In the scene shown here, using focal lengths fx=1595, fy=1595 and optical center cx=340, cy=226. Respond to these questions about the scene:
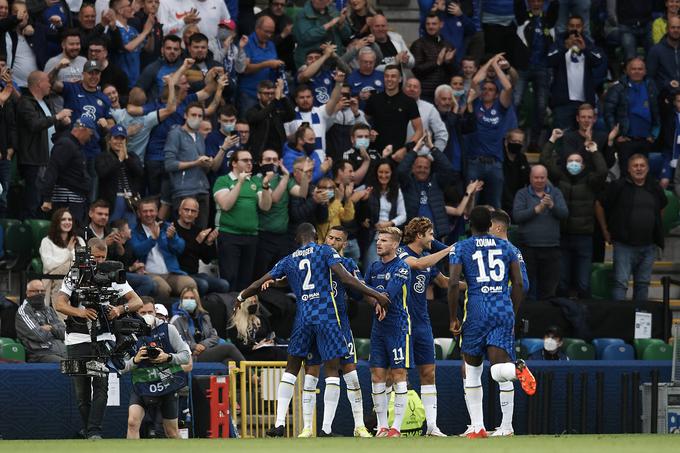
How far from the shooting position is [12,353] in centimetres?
1750

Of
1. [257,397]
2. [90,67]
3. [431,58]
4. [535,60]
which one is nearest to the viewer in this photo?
[257,397]

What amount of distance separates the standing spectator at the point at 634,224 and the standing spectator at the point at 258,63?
16.1ft

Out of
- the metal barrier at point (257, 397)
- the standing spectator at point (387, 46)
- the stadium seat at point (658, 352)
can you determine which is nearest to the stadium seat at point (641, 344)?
the stadium seat at point (658, 352)

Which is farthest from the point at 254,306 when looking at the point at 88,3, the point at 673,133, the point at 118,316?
the point at 673,133

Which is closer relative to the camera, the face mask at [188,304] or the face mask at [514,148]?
the face mask at [188,304]

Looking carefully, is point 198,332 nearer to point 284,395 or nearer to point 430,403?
point 284,395

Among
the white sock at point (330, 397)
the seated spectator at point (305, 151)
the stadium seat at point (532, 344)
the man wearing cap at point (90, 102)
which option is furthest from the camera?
the seated spectator at point (305, 151)

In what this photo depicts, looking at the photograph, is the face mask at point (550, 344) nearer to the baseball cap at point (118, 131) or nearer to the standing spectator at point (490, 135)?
the standing spectator at point (490, 135)

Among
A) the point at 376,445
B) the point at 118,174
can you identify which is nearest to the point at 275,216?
the point at 118,174

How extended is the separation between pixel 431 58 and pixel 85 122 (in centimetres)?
564

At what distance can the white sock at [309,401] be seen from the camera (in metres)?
15.2

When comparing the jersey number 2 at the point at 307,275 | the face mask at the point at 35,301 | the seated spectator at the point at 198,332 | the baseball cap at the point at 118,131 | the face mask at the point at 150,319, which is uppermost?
the baseball cap at the point at 118,131

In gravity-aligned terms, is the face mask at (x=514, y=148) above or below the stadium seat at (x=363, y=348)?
above

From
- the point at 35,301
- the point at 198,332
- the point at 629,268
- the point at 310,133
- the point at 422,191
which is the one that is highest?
the point at 310,133
